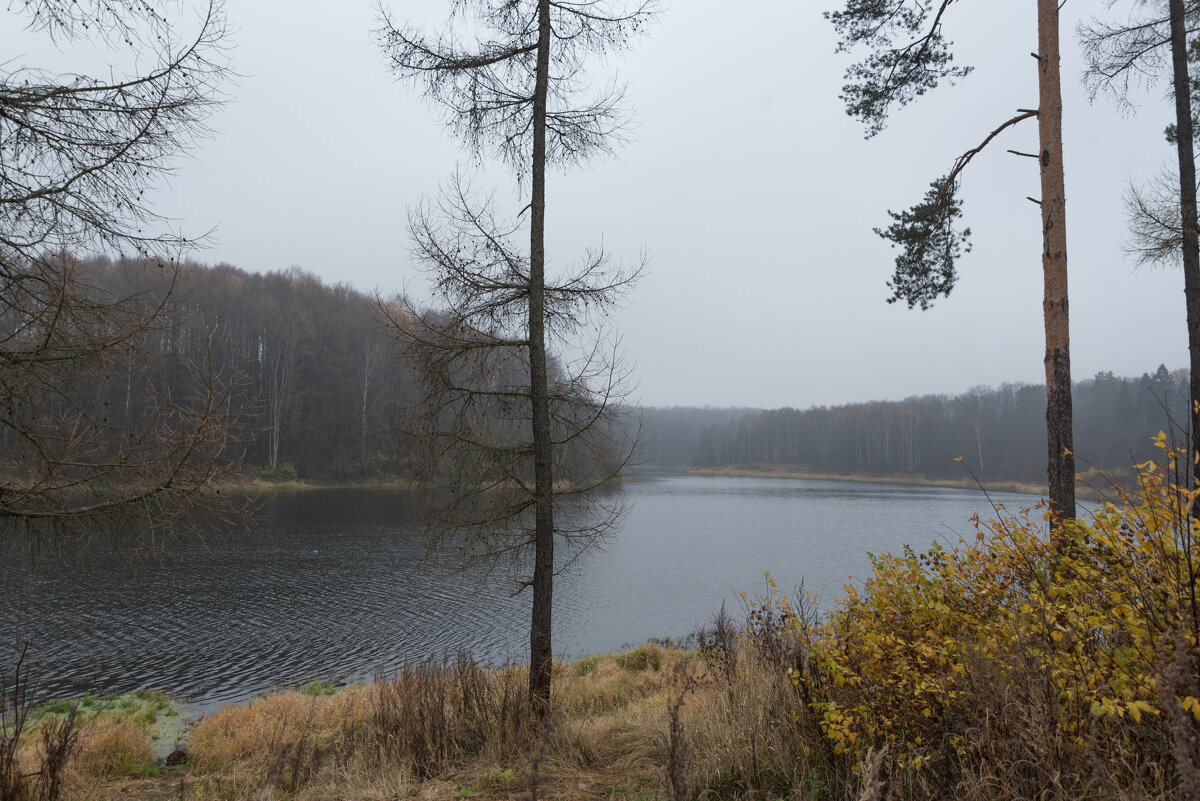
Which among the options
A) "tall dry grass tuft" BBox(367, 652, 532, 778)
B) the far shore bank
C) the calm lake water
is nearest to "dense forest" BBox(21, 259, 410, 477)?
the calm lake water

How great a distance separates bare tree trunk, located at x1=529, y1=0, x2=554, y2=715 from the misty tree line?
250 ft

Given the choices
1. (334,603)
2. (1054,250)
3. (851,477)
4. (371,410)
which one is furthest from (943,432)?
(1054,250)

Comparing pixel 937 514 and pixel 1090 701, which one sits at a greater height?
pixel 1090 701

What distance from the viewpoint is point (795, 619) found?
14.5 ft

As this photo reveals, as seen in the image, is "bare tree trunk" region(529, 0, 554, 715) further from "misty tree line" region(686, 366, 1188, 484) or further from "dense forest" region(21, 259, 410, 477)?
"misty tree line" region(686, 366, 1188, 484)

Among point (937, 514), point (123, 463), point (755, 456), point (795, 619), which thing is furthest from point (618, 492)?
point (755, 456)

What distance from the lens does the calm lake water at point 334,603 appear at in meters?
12.4

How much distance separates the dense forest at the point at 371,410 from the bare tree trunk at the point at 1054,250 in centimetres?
2171

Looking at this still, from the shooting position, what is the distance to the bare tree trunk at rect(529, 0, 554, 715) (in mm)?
6391

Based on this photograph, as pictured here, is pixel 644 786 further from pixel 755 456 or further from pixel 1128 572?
pixel 755 456

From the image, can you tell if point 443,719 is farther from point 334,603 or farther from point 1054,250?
point 334,603

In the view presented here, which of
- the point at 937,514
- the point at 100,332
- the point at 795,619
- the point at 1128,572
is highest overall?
the point at 100,332

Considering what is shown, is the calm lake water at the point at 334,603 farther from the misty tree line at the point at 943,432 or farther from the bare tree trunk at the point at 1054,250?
the misty tree line at the point at 943,432

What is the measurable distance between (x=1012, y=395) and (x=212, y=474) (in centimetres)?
12128
